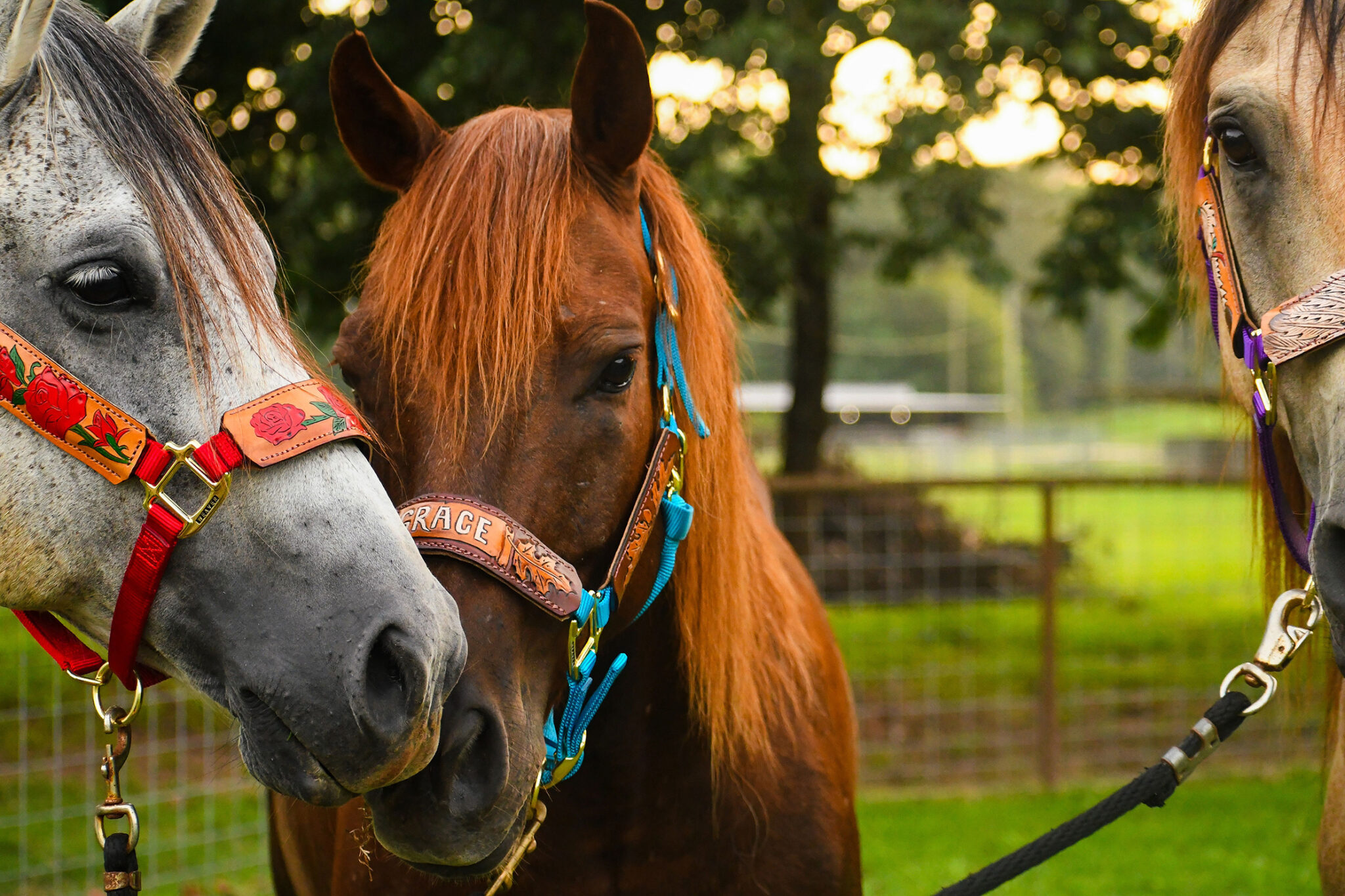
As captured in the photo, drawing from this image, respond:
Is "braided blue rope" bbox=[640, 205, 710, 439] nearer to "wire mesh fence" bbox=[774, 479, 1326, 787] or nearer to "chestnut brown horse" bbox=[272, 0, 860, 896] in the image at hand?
"chestnut brown horse" bbox=[272, 0, 860, 896]

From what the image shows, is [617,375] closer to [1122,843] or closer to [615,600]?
[615,600]

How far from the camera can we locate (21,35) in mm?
1304

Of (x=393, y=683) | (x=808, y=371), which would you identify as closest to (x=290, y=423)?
(x=393, y=683)

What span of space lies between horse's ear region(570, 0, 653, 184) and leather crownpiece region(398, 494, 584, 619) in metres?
0.73

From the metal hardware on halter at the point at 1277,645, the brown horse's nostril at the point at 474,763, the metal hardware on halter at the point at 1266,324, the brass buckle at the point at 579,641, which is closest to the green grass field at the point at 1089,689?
the metal hardware on halter at the point at 1277,645

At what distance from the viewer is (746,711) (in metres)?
2.08

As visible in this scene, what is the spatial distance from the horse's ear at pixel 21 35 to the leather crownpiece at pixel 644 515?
1058mm

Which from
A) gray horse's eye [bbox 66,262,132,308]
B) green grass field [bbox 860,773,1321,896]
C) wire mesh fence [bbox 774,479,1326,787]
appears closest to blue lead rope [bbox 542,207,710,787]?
gray horse's eye [bbox 66,262,132,308]

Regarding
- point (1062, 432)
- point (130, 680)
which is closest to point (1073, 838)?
point (130, 680)

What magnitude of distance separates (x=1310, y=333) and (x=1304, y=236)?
0.61 ft

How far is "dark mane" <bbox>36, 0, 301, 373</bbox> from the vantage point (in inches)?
54.3

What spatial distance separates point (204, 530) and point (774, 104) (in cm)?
641

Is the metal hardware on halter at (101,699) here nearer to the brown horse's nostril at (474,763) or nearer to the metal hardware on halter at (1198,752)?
the brown horse's nostril at (474,763)

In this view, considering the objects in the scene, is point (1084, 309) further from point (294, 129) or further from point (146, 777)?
point (146, 777)
